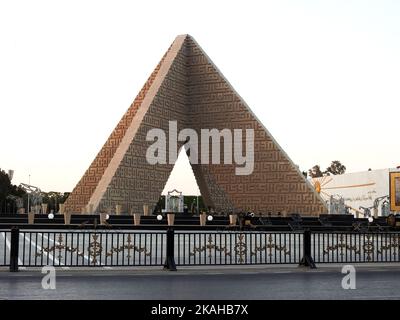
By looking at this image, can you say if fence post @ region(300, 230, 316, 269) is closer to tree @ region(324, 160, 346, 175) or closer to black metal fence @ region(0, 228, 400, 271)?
black metal fence @ region(0, 228, 400, 271)

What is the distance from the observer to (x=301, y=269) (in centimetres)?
1166

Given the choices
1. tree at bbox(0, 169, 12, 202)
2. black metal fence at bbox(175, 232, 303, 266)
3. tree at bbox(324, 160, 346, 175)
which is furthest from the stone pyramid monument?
tree at bbox(324, 160, 346, 175)

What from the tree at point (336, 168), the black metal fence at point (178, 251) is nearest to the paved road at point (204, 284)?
the black metal fence at point (178, 251)

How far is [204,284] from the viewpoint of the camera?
9406mm

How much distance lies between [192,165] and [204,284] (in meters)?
35.1

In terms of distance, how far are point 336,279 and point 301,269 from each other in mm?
1471

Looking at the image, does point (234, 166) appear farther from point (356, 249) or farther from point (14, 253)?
point (14, 253)

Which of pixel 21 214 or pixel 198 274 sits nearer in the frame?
pixel 198 274

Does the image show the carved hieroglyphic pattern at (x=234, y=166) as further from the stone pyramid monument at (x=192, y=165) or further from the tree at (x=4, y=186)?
the tree at (x=4, y=186)

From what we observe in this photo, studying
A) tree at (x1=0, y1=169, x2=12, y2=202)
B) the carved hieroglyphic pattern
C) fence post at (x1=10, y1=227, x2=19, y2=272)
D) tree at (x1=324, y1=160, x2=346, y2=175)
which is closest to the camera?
fence post at (x1=10, y1=227, x2=19, y2=272)

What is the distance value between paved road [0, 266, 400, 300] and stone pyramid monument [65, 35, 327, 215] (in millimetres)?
25716

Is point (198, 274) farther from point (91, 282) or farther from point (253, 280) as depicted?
point (91, 282)

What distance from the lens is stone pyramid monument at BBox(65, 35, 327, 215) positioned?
125 ft
